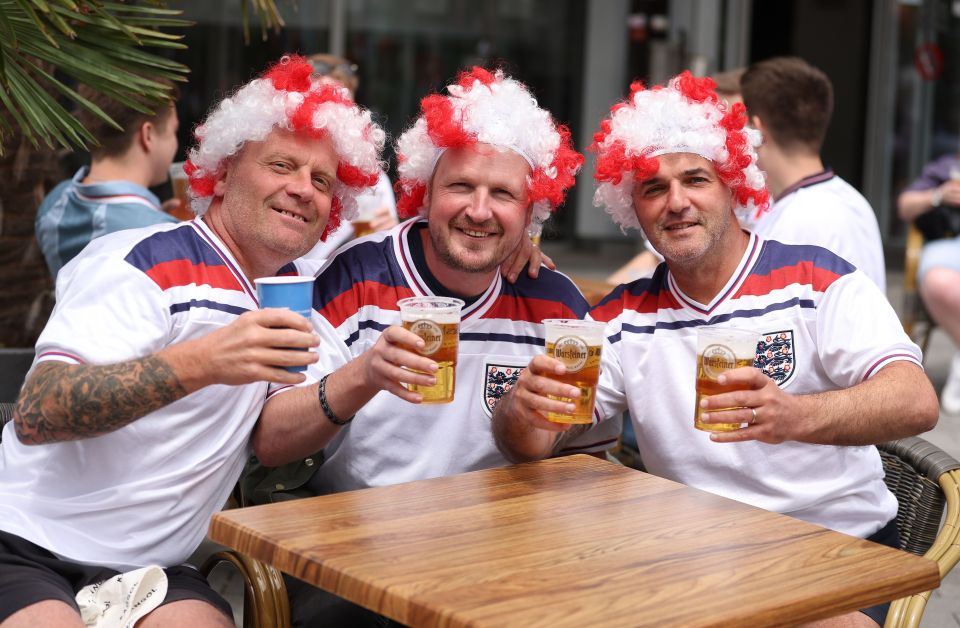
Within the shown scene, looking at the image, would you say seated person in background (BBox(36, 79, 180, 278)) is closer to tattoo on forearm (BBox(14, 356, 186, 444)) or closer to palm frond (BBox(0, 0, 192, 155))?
palm frond (BBox(0, 0, 192, 155))

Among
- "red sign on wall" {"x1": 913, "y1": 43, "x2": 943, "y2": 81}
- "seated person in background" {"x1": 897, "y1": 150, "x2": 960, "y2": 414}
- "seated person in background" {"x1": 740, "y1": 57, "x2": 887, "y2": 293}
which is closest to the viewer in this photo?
"seated person in background" {"x1": 740, "y1": 57, "x2": 887, "y2": 293}

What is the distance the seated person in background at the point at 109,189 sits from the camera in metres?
4.34

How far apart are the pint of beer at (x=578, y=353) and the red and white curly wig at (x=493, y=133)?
0.67 meters

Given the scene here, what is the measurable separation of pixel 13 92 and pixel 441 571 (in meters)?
2.04

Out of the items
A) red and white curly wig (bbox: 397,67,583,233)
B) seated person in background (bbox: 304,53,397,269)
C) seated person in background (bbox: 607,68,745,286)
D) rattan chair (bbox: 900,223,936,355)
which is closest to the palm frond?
red and white curly wig (bbox: 397,67,583,233)

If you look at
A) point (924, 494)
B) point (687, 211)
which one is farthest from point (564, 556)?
point (924, 494)

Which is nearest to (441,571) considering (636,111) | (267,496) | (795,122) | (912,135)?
(267,496)

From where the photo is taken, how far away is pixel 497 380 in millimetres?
3041

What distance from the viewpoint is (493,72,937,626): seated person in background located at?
2.81 metres

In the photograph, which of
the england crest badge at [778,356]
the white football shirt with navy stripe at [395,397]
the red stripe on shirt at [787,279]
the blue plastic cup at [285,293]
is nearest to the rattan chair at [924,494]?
Result: the england crest badge at [778,356]

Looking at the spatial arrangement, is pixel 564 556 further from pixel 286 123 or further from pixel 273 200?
pixel 286 123

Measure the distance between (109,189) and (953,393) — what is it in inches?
215

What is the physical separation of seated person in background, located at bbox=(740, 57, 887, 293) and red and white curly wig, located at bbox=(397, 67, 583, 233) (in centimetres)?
179

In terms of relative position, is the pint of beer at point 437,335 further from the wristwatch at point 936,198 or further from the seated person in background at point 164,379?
the wristwatch at point 936,198
